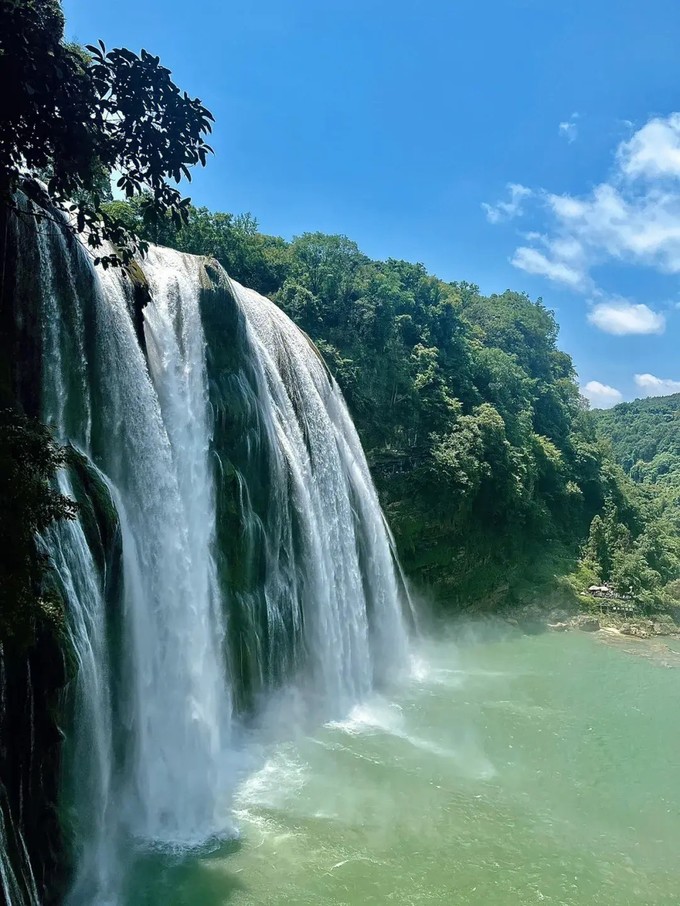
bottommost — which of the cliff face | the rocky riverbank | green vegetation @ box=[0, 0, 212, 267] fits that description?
the rocky riverbank

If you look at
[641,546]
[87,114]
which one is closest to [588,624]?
[641,546]

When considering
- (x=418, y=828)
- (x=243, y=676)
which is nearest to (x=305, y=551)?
(x=243, y=676)

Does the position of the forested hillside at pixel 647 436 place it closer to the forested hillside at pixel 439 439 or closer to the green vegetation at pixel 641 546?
the green vegetation at pixel 641 546

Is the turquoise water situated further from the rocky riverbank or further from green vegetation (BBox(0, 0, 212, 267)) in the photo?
green vegetation (BBox(0, 0, 212, 267))

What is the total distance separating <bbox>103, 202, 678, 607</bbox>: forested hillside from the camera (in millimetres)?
25094

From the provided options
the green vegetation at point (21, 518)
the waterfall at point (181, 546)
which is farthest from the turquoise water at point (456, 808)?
the green vegetation at point (21, 518)

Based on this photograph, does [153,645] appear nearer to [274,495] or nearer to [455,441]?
[274,495]

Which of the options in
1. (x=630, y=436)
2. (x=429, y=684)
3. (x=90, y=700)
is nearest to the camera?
(x=90, y=700)

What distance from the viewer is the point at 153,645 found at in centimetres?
1084

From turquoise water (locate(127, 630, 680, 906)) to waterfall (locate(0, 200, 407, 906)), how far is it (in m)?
0.81

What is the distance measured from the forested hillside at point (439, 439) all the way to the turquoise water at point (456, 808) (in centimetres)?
859

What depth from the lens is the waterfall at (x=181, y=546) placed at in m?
8.80

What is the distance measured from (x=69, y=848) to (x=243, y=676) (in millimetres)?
5907

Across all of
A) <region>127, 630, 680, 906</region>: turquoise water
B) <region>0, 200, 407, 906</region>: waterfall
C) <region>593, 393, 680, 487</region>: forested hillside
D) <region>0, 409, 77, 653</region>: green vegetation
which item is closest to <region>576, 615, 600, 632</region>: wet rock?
<region>127, 630, 680, 906</region>: turquoise water
